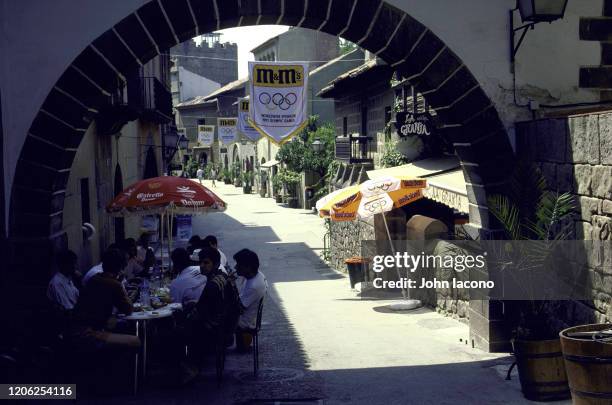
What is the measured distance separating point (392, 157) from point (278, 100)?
11.3ft

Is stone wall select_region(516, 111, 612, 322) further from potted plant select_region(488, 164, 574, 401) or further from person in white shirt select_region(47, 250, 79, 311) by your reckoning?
person in white shirt select_region(47, 250, 79, 311)

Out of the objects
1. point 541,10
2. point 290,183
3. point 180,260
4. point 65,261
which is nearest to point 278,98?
point 180,260

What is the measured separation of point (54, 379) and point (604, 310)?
532 centimetres

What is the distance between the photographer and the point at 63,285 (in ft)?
26.0

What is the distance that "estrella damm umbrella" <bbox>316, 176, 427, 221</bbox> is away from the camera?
42.4 feet

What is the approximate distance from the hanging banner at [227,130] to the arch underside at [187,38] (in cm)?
3460

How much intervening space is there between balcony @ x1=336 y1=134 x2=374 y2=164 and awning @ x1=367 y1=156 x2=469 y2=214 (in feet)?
21.3

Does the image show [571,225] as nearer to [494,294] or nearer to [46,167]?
[494,294]

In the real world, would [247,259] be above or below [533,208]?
below

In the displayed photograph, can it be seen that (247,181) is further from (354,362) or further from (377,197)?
(354,362)

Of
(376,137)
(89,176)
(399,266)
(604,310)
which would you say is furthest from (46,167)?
(376,137)

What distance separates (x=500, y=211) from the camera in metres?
8.30

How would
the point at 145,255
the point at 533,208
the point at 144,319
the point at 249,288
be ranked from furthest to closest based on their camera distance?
the point at 145,255 → the point at 249,288 → the point at 533,208 → the point at 144,319

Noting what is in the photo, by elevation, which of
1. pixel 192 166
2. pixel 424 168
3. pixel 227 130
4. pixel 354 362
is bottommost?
pixel 354 362
